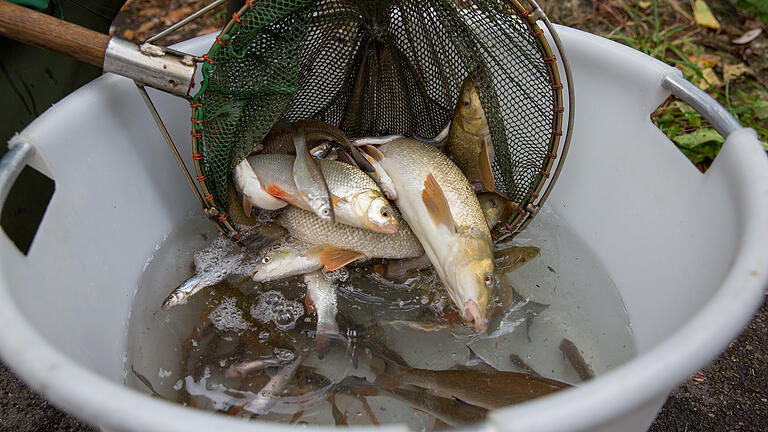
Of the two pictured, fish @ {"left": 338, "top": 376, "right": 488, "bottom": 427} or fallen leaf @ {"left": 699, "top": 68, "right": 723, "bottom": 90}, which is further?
fallen leaf @ {"left": 699, "top": 68, "right": 723, "bottom": 90}

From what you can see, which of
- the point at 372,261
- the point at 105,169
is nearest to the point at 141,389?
the point at 105,169

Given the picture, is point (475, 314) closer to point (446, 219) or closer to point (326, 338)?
point (446, 219)

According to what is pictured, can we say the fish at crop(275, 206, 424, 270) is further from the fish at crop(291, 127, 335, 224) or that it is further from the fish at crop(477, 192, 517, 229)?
the fish at crop(477, 192, 517, 229)

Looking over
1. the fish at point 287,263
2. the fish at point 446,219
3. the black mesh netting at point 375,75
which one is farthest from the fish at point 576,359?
the fish at point 287,263

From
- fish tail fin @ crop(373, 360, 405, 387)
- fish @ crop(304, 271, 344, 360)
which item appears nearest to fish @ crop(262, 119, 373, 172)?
fish @ crop(304, 271, 344, 360)

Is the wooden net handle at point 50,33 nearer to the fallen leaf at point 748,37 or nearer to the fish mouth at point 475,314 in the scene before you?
the fish mouth at point 475,314
